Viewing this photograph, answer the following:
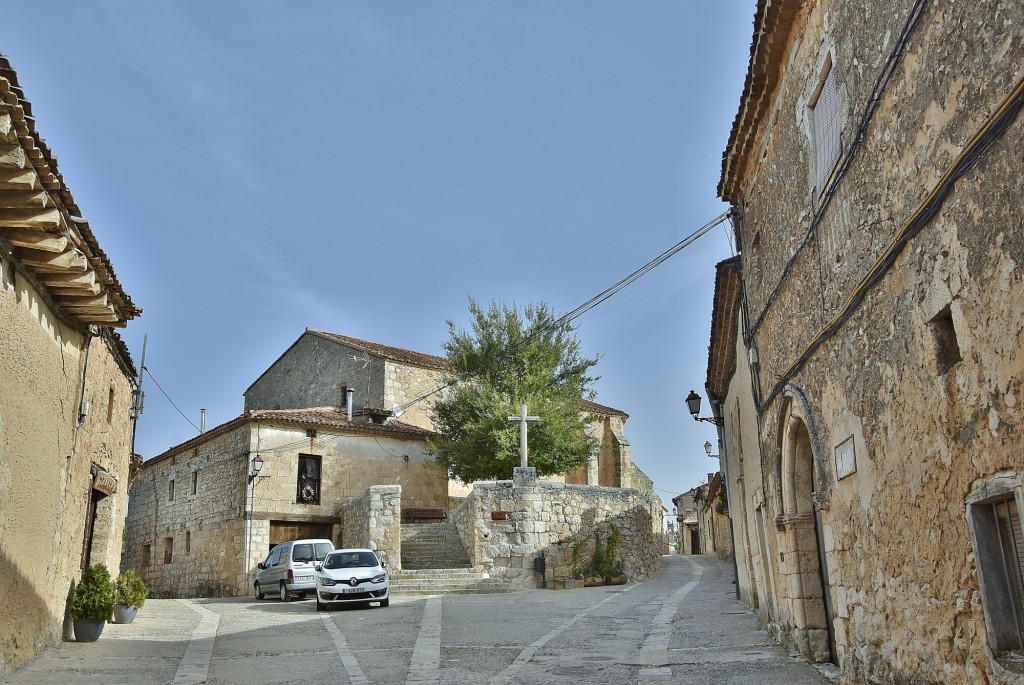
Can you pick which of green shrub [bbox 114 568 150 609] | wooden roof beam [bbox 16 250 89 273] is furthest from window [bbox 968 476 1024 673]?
green shrub [bbox 114 568 150 609]

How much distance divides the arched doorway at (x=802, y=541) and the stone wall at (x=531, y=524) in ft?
42.6

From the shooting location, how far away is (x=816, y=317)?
751 centimetres

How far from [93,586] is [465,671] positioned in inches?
221

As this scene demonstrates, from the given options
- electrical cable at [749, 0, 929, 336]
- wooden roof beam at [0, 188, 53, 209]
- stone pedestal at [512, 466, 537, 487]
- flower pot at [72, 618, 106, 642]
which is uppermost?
wooden roof beam at [0, 188, 53, 209]

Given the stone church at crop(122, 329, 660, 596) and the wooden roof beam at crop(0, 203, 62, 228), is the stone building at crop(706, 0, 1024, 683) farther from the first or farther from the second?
the stone church at crop(122, 329, 660, 596)

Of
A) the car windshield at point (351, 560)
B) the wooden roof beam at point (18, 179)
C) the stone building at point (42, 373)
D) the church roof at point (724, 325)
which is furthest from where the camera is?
the car windshield at point (351, 560)

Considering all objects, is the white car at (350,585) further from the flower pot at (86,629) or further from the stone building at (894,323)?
the stone building at (894,323)

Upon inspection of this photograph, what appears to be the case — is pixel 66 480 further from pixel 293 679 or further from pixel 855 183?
pixel 855 183

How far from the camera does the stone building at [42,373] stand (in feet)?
23.7

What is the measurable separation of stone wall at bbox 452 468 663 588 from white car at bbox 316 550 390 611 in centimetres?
526

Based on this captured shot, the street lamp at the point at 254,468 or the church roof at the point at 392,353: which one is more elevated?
the church roof at the point at 392,353

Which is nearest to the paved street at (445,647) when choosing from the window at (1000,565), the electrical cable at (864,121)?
the window at (1000,565)

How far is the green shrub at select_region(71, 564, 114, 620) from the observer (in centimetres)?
1094

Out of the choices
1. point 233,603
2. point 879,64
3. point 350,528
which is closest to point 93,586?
point 233,603
